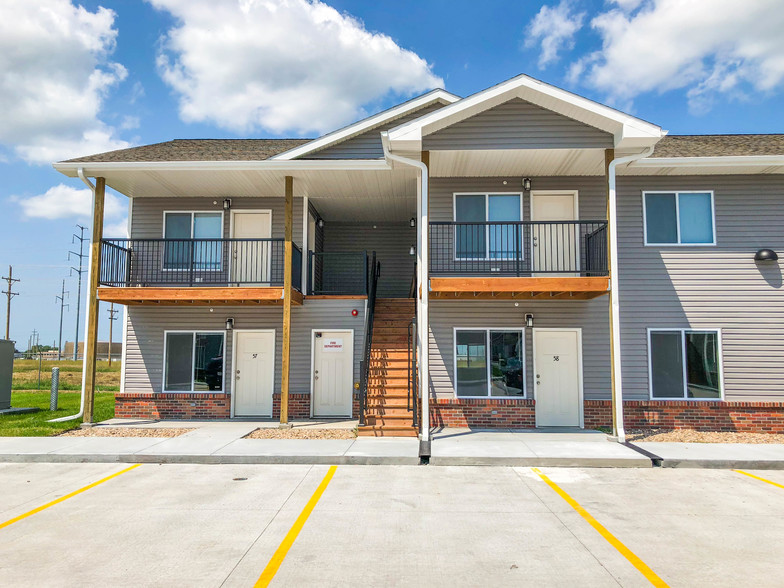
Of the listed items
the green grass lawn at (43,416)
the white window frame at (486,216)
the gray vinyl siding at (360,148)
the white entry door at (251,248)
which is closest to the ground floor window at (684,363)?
the white window frame at (486,216)

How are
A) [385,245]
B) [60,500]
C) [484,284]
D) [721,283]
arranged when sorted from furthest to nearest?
[385,245], [721,283], [484,284], [60,500]

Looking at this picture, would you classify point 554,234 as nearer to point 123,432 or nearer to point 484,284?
point 484,284

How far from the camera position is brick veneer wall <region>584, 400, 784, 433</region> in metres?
11.4

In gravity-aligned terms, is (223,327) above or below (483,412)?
above

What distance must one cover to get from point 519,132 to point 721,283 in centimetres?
541

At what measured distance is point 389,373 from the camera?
11.8 meters

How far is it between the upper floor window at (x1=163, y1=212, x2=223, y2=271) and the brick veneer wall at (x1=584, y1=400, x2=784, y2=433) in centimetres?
888

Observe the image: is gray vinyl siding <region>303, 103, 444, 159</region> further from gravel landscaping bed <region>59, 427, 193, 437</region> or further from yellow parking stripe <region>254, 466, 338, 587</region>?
yellow parking stripe <region>254, 466, 338, 587</region>

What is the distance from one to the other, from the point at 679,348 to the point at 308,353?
7.79 metres

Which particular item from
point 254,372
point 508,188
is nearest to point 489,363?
point 508,188

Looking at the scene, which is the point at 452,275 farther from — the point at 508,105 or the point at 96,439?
the point at 96,439

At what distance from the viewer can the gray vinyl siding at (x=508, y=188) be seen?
12.1 meters

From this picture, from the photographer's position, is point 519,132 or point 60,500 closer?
point 60,500

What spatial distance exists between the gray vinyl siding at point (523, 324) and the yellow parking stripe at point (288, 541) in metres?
4.79
